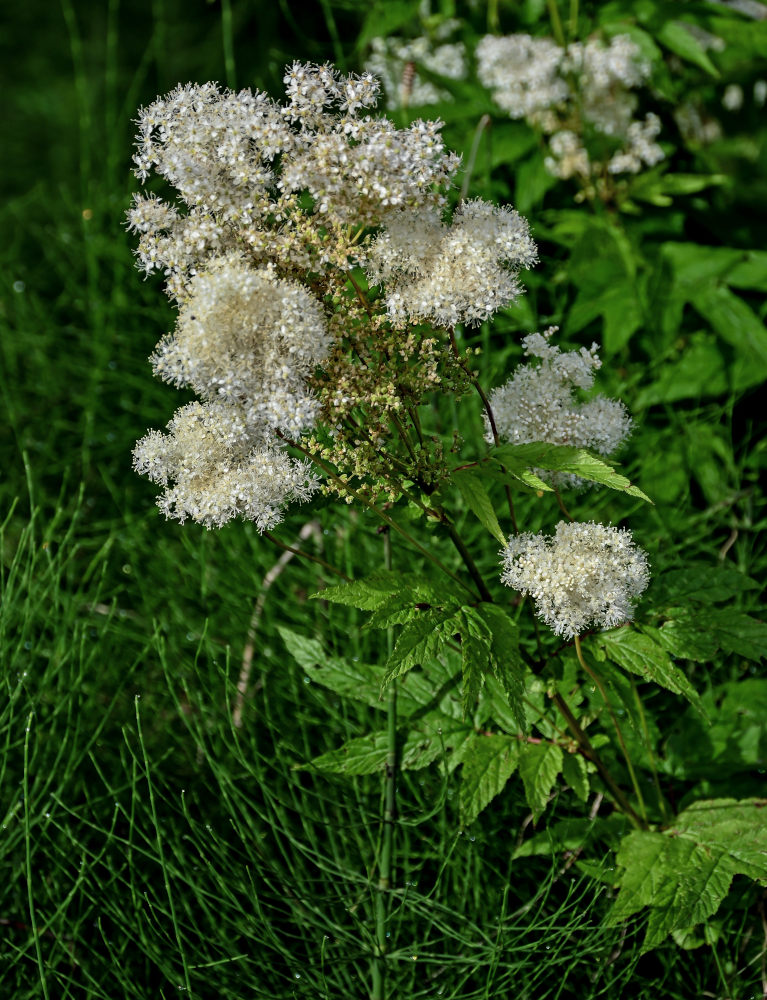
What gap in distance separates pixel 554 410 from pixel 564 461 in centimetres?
10

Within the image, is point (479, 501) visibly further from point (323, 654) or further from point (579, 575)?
point (323, 654)

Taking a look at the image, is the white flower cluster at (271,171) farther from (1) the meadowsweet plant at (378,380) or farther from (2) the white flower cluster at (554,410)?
(2) the white flower cluster at (554,410)

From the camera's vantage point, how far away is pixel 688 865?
1.15 m

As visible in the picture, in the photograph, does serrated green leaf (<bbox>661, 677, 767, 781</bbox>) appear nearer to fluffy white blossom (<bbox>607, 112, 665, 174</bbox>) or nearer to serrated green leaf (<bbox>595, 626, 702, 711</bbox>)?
serrated green leaf (<bbox>595, 626, 702, 711</bbox>)

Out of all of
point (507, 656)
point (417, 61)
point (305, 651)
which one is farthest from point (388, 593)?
point (417, 61)

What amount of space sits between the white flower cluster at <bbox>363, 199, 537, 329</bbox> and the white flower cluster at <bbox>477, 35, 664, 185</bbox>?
1174 millimetres

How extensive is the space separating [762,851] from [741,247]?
138 centimetres

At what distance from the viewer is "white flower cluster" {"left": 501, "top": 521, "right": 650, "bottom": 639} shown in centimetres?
95

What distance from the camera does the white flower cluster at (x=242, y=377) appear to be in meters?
0.84

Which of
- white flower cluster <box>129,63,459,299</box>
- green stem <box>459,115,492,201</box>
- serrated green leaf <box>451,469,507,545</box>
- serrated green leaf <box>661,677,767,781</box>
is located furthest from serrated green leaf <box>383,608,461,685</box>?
green stem <box>459,115,492,201</box>

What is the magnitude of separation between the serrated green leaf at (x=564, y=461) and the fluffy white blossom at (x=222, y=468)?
0.20m

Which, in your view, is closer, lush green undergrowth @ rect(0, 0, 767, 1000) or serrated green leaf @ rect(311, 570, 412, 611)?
serrated green leaf @ rect(311, 570, 412, 611)

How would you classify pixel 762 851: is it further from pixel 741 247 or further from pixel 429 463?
pixel 741 247

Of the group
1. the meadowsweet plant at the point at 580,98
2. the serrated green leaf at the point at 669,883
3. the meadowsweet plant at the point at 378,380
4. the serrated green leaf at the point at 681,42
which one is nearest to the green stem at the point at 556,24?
the meadowsweet plant at the point at 580,98
